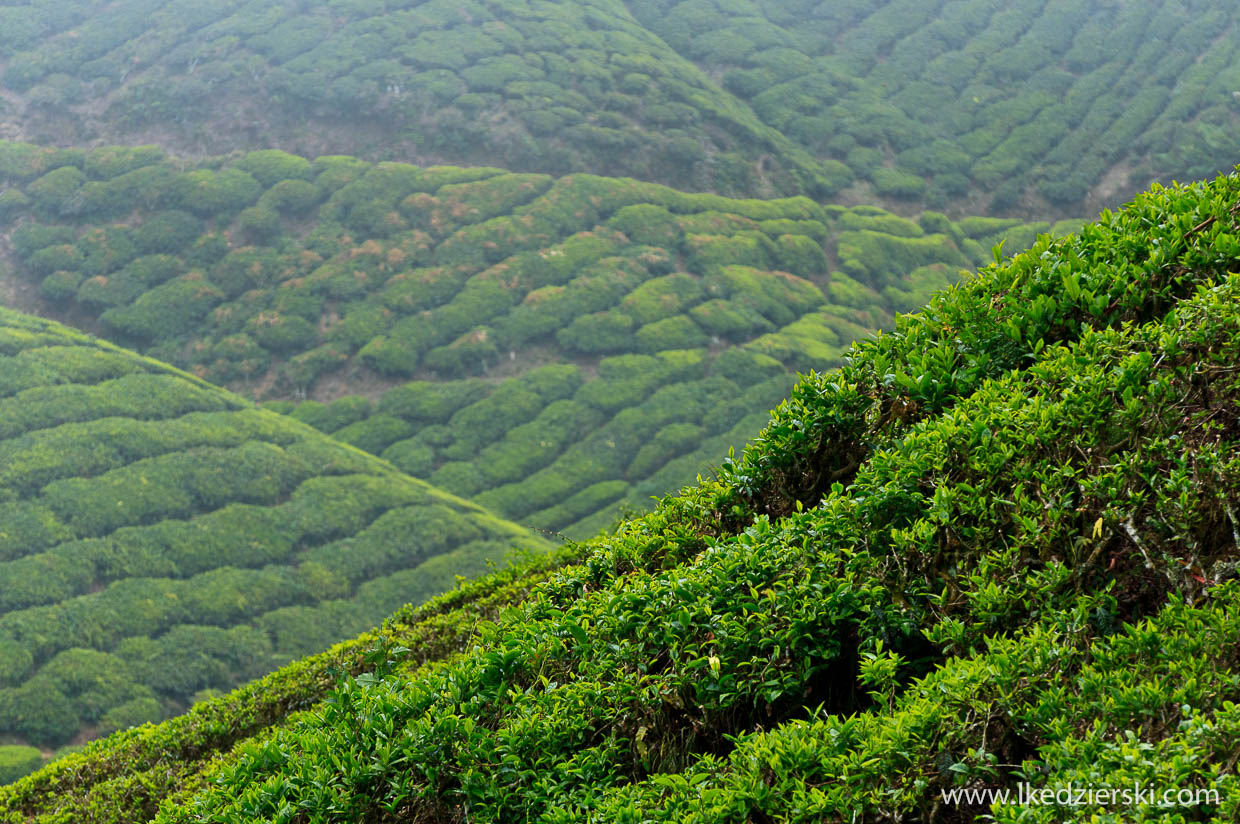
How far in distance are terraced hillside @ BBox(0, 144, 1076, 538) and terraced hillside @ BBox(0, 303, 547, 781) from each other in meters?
3.51

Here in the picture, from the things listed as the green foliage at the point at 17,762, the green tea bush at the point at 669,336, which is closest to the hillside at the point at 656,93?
the green tea bush at the point at 669,336

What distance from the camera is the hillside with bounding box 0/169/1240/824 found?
9.56 ft

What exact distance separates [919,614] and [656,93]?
162 feet

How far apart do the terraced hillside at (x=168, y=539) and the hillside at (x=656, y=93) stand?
68.0ft

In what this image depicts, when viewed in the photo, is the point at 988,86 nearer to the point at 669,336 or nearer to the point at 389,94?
the point at 669,336

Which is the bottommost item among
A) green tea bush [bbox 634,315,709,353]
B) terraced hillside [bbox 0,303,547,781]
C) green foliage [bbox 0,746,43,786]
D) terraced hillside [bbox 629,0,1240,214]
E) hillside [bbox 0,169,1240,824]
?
green foliage [bbox 0,746,43,786]

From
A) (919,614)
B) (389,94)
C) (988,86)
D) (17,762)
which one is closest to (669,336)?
(389,94)

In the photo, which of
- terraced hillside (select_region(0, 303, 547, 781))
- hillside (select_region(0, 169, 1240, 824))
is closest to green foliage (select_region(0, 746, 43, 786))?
terraced hillside (select_region(0, 303, 547, 781))

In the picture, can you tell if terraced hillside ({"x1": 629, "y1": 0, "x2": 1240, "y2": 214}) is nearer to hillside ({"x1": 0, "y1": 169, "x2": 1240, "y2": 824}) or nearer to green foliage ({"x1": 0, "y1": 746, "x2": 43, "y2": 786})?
green foliage ({"x1": 0, "y1": 746, "x2": 43, "y2": 786})

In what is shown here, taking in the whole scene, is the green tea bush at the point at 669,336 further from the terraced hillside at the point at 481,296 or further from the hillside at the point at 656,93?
the hillside at the point at 656,93

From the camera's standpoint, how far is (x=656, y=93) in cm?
4962

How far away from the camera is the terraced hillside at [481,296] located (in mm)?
32656

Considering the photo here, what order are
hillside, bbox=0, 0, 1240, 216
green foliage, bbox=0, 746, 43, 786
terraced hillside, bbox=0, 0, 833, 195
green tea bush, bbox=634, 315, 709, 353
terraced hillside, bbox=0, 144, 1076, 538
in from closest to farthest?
green foliage, bbox=0, 746, 43, 786, terraced hillside, bbox=0, 144, 1076, 538, green tea bush, bbox=634, 315, 709, 353, terraced hillside, bbox=0, 0, 833, 195, hillside, bbox=0, 0, 1240, 216

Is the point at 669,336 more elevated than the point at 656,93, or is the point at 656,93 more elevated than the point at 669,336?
the point at 656,93
